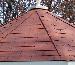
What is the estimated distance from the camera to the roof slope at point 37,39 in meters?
5.72

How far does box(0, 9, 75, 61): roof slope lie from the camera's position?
225 inches

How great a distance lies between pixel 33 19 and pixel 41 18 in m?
0.27

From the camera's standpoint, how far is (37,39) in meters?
6.38

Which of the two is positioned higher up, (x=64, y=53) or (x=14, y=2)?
(x=64, y=53)

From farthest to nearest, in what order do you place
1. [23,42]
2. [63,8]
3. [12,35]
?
[63,8]
[12,35]
[23,42]

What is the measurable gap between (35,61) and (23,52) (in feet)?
1.46

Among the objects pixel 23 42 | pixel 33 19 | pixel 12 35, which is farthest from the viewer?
pixel 33 19

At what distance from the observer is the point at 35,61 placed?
557 centimetres

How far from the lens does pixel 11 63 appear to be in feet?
18.3

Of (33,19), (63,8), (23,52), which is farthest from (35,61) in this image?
(63,8)

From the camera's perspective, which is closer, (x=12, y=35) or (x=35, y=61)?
(x=35, y=61)

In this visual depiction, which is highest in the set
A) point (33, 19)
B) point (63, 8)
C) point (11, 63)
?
point (33, 19)

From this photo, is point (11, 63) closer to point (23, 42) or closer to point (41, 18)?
point (23, 42)

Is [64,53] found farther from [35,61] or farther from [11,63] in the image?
[11,63]
